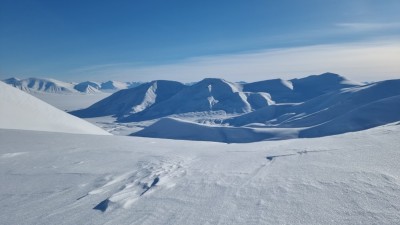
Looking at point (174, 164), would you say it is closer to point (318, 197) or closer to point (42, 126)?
point (318, 197)

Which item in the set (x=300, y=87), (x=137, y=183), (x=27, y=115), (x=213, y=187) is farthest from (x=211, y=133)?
(x=300, y=87)

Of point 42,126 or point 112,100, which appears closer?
point 42,126

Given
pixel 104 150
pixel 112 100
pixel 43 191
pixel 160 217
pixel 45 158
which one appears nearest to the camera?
pixel 160 217

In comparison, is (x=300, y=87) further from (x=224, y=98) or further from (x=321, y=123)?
(x=321, y=123)

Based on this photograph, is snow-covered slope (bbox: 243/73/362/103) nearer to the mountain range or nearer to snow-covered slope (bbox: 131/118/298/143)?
the mountain range

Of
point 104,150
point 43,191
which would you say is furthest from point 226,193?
point 104,150

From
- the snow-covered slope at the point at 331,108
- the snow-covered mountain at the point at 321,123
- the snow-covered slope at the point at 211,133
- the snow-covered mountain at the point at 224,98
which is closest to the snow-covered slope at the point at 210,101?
the snow-covered mountain at the point at 224,98
